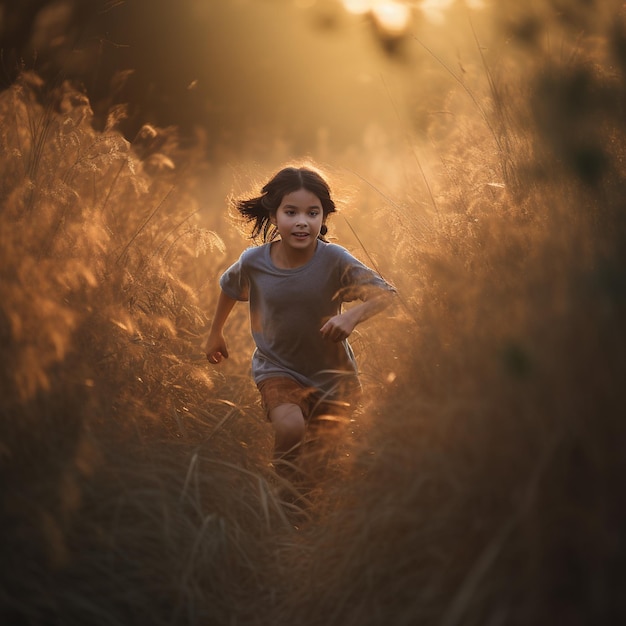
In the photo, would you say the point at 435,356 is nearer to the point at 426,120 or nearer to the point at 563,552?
the point at 563,552

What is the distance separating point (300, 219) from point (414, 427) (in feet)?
4.59

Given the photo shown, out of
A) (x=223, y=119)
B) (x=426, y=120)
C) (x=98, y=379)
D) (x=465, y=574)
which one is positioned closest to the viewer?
(x=465, y=574)

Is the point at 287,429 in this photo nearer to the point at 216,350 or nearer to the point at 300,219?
the point at 216,350

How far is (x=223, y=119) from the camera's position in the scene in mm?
7582

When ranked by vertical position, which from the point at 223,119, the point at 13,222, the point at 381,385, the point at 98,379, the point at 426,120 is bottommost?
the point at 98,379

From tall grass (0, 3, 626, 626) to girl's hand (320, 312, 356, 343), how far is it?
94 millimetres

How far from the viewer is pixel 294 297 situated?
124 inches

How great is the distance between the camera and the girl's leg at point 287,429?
109 inches

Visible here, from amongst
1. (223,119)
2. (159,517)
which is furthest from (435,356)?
(223,119)

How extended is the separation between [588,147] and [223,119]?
6052mm

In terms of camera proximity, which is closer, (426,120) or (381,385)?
(381,385)

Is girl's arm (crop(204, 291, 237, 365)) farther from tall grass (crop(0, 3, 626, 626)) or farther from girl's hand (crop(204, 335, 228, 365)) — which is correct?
tall grass (crop(0, 3, 626, 626))

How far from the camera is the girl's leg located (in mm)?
2762

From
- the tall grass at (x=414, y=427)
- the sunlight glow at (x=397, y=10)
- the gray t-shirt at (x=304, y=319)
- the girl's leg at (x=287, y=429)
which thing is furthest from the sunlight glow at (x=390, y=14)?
the girl's leg at (x=287, y=429)
